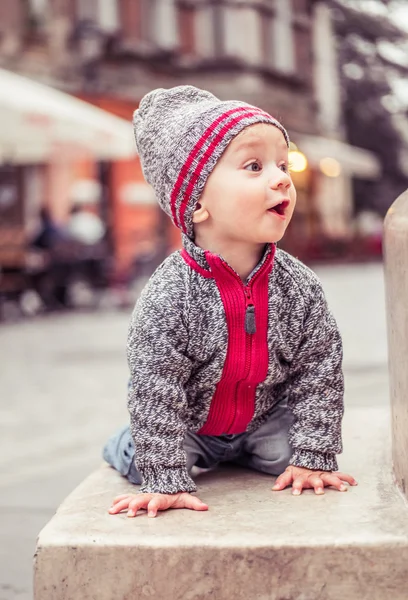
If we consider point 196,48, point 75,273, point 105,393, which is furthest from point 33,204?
point 105,393

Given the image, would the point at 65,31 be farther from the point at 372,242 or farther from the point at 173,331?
the point at 173,331

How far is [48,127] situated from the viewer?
1020cm

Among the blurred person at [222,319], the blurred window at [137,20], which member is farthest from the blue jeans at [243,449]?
the blurred window at [137,20]

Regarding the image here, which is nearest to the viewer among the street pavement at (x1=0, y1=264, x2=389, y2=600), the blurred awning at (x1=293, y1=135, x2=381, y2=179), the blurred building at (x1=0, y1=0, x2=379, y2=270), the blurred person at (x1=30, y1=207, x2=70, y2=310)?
the street pavement at (x1=0, y1=264, x2=389, y2=600)

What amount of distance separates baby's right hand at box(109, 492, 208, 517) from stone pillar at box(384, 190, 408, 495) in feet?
1.43

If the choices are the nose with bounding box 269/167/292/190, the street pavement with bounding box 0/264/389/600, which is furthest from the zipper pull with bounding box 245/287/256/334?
the street pavement with bounding box 0/264/389/600

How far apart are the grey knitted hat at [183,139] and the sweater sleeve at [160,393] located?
0.20 metres

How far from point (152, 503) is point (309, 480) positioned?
1.17ft

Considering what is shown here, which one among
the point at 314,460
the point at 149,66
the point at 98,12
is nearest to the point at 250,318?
the point at 314,460

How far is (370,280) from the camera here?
647 inches

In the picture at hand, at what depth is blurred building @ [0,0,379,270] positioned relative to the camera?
16.8 meters

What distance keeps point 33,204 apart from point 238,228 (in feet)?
48.1

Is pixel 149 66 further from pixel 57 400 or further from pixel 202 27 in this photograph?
pixel 57 400

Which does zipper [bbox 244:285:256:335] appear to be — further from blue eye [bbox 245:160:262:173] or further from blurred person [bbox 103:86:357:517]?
blue eye [bbox 245:160:262:173]
